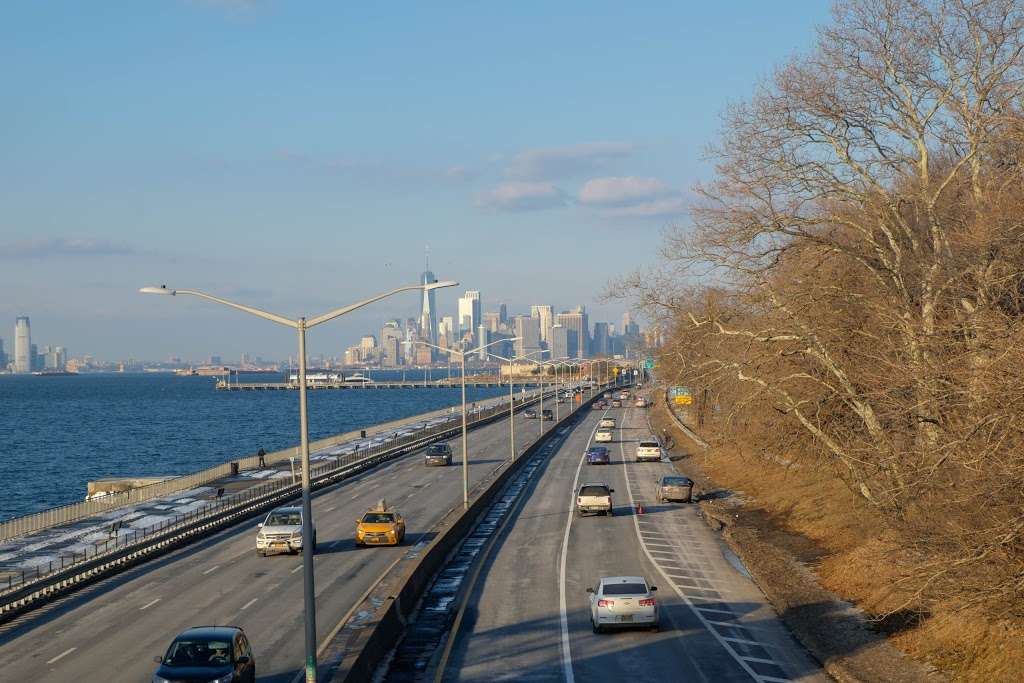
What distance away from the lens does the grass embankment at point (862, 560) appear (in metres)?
21.5

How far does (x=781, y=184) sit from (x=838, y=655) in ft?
42.4

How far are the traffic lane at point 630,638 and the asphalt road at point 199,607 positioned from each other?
20.5 ft

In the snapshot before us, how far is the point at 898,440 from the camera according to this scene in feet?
97.2

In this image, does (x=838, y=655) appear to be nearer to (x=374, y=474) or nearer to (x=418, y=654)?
(x=418, y=654)

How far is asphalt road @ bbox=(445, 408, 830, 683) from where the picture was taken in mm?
24125

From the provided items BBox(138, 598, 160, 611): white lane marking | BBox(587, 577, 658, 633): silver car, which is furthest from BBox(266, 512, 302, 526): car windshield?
BBox(587, 577, 658, 633): silver car

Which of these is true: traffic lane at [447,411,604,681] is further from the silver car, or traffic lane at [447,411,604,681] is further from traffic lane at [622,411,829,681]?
traffic lane at [622,411,829,681]

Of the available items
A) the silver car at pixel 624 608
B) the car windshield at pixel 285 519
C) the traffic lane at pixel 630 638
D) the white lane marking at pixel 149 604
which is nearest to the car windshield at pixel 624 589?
the silver car at pixel 624 608

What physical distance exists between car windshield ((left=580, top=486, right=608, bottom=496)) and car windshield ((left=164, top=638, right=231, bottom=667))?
102ft

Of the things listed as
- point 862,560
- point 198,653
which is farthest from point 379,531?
point 198,653

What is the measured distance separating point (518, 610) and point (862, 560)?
1004 cm

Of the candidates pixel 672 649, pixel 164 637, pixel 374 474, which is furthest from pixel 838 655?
pixel 374 474

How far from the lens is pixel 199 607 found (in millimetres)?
31219

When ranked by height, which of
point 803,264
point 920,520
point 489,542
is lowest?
point 489,542
